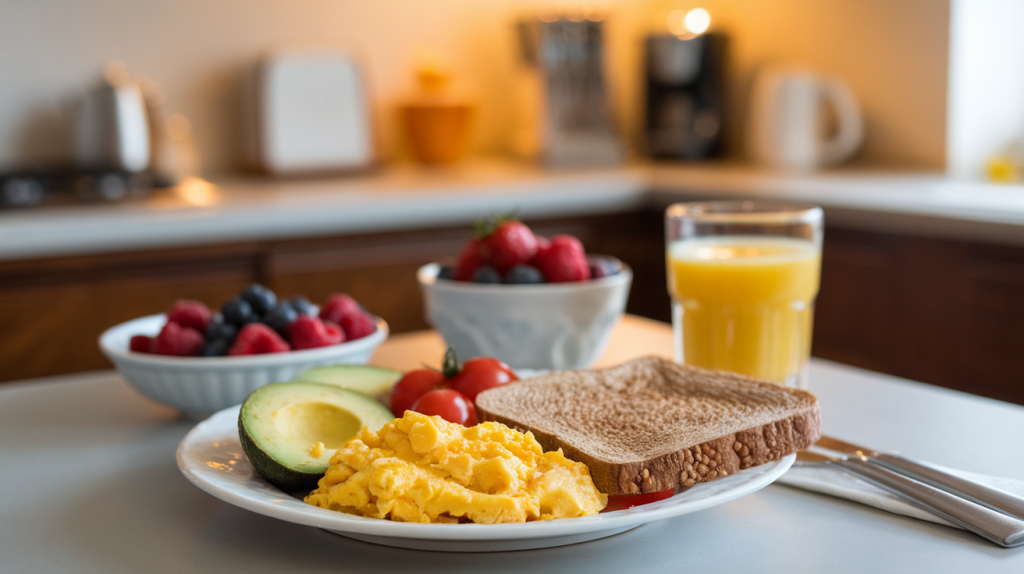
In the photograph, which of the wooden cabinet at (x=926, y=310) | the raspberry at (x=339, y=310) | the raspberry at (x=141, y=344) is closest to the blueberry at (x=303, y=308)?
the raspberry at (x=339, y=310)

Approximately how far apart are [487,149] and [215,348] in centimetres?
237

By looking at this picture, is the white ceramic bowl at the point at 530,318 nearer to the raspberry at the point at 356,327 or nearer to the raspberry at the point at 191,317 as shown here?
the raspberry at the point at 356,327

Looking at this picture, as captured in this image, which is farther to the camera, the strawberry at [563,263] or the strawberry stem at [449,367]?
the strawberry at [563,263]

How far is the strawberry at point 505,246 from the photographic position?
3.43 feet

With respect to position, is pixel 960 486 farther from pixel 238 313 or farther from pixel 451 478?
pixel 238 313

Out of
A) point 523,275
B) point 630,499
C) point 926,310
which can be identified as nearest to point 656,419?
point 630,499

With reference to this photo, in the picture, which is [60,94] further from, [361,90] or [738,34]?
[738,34]

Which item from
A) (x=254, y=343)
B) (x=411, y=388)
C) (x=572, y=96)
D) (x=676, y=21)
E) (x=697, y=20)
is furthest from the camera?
(x=676, y=21)

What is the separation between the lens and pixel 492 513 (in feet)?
1.87

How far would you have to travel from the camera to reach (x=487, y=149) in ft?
10.5

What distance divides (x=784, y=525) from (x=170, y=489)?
18.1 inches

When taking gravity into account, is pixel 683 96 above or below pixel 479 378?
above

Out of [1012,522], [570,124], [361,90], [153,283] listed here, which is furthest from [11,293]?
[1012,522]

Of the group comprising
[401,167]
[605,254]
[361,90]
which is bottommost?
[605,254]
